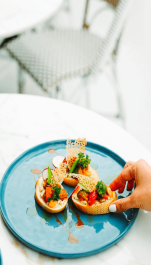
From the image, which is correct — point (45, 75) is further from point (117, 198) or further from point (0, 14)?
point (117, 198)

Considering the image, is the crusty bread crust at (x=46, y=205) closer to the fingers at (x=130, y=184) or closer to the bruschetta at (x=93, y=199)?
the bruschetta at (x=93, y=199)

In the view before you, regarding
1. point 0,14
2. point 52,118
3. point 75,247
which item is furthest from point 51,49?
point 75,247

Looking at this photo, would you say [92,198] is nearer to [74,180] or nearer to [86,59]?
[74,180]

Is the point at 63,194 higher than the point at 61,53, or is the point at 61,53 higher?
the point at 61,53

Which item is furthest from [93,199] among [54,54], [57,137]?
[54,54]

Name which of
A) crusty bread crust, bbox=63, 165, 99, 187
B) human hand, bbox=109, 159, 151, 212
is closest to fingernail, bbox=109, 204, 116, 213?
human hand, bbox=109, 159, 151, 212
